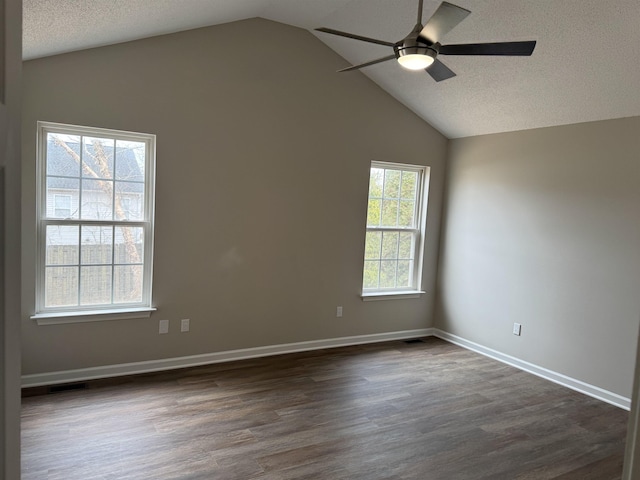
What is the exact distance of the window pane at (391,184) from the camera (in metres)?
4.96

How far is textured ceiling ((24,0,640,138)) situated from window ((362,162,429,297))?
36.3 inches

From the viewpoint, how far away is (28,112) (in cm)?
312

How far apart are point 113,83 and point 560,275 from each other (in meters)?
4.29

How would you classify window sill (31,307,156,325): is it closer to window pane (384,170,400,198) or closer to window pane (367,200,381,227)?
window pane (367,200,381,227)

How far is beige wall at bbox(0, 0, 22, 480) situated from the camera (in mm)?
485

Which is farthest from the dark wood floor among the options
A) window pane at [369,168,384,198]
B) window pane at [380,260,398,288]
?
window pane at [369,168,384,198]

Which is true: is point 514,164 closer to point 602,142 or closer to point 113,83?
point 602,142

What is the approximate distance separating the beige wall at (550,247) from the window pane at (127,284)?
3.49 meters

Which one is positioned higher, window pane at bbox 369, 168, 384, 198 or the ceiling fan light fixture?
the ceiling fan light fixture

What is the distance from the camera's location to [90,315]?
11.4ft

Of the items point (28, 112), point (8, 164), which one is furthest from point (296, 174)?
point (8, 164)

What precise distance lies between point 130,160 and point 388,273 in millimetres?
3054

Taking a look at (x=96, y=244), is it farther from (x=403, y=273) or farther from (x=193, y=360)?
(x=403, y=273)

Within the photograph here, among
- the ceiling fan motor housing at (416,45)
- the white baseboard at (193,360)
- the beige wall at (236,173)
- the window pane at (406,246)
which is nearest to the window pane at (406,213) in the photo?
the window pane at (406,246)
